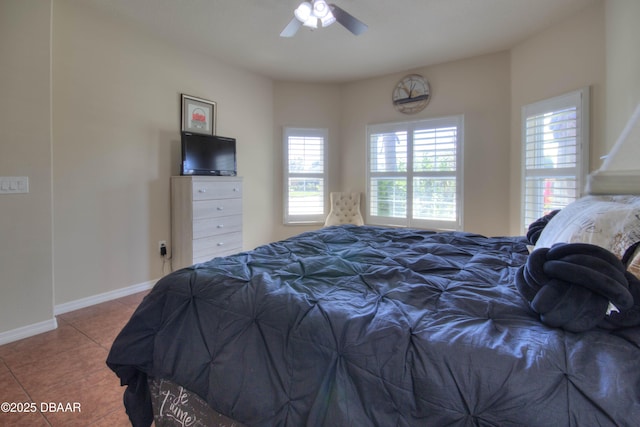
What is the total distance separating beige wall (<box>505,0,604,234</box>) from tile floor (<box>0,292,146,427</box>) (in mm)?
4189

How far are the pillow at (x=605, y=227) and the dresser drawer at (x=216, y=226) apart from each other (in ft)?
10.3

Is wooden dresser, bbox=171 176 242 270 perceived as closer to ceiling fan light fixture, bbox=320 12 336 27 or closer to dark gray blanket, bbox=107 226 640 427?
ceiling fan light fixture, bbox=320 12 336 27

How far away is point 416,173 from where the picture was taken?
459 centimetres

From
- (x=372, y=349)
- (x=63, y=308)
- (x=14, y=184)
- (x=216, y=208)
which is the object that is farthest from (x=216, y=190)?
(x=372, y=349)

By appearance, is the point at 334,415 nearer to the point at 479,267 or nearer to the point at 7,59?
the point at 479,267

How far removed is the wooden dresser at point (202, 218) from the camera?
341 centimetres

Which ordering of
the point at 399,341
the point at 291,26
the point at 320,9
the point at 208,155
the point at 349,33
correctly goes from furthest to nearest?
the point at 208,155 → the point at 349,33 → the point at 291,26 → the point at 320,9 → the point at 399,341

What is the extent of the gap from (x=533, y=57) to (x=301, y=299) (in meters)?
4.05

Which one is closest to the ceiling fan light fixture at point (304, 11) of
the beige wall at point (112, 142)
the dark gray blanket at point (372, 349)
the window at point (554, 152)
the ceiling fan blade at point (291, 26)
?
the ceiling fan blade at point (291, 26)

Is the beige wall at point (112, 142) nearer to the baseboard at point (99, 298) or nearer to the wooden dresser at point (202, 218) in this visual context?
the baseboard at point (99, 298)

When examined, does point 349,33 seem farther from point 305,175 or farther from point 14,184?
point 14,184

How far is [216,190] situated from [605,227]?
134 inches

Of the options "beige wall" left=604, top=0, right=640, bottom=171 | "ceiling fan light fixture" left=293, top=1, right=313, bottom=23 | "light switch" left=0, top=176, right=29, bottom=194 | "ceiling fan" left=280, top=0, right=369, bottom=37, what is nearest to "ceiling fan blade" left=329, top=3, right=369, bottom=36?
"ceiling fan" left=280, top=0, right=369, bottom=37

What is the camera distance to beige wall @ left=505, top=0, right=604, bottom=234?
113 inches
